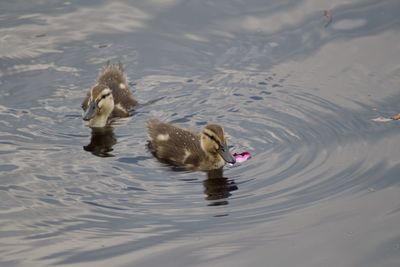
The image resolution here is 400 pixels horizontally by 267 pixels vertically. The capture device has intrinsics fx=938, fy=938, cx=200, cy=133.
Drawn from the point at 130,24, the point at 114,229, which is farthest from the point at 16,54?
the point at 114,229

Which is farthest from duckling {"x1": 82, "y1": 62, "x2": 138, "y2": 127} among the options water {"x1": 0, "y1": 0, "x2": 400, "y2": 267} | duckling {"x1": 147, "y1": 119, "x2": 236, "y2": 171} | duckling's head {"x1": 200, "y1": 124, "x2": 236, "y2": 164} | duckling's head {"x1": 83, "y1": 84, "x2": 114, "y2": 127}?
duckling's head {"x1": 200, "y1": 124, "x2": 236, "y2": 164}

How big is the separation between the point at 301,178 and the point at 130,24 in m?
3.46

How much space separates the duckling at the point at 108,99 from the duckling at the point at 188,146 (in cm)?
63

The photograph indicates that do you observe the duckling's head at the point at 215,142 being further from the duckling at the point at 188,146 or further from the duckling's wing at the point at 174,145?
the duckling's wing at the point at 174,145

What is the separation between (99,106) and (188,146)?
39.0 inches

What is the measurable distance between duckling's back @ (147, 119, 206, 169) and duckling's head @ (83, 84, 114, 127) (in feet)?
2.08

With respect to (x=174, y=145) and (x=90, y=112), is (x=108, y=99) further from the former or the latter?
(x=174, y=145)

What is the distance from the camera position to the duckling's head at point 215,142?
6789 mm

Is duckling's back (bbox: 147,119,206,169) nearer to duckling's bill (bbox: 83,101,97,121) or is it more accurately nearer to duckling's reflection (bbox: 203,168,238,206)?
duckling's reflection (bbox: 203,168,238,206)

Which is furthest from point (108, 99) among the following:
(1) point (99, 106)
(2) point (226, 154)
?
(2) point (226, 154)

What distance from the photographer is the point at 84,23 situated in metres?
9.24

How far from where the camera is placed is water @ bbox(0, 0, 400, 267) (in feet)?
18.1

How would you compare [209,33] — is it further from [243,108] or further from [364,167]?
[364,167]

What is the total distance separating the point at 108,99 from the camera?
319 inches
